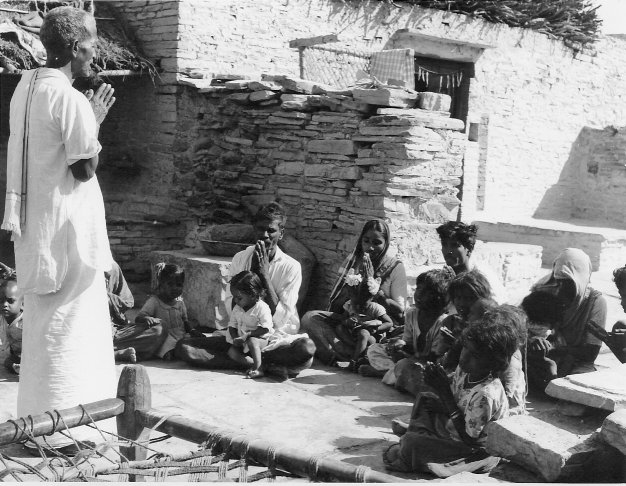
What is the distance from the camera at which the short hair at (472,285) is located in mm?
4926

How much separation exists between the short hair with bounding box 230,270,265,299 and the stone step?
6609mm

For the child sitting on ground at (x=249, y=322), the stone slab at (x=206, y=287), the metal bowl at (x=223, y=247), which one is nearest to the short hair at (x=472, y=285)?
the child sitting on ground at (x=249, y=322)

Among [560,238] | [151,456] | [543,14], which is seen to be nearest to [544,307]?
[151,456]

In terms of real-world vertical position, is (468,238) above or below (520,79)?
below

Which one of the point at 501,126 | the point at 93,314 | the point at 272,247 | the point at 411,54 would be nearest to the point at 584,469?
the point at 93,314

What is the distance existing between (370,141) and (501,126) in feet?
23.4

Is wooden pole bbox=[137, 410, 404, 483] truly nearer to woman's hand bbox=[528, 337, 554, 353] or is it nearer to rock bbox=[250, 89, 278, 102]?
woman's hand bbox=[528, 337, 554, 353]

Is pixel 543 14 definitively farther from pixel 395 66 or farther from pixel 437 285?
pixel 437 285

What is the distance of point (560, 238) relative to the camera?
1185 cm

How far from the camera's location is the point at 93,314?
3885 millimetres

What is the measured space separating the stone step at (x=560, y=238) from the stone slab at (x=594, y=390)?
7.91 metres

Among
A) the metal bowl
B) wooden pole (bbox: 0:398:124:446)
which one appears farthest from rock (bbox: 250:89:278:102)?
wooden pole (bbox: 0:398:124:446)

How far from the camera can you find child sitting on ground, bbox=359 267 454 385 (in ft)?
18.2

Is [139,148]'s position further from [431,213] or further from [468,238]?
[468,238]
